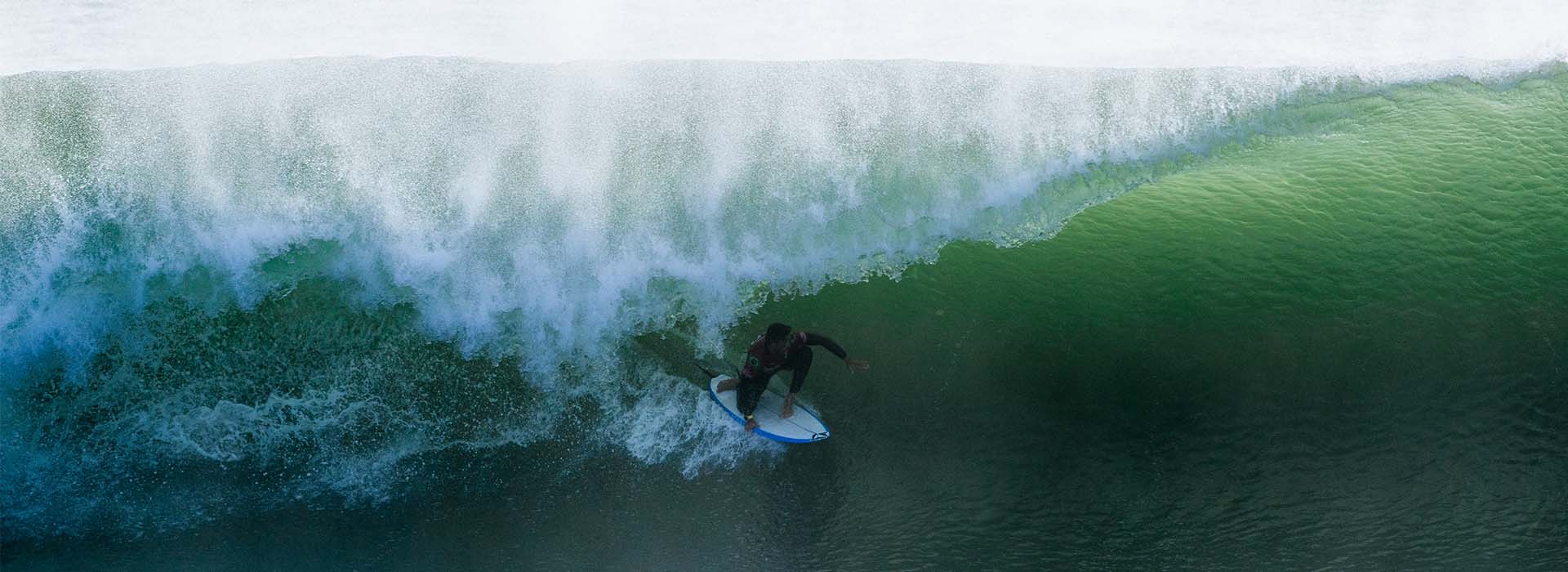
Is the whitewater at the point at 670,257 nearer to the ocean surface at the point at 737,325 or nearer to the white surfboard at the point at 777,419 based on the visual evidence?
the ocean surface at the point at 737,325

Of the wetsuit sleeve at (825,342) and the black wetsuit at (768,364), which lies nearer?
the wetsuit sleeve at (825,342)

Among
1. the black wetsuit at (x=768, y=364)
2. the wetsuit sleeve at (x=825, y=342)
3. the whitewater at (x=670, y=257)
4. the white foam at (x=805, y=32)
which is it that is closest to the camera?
the wetsuit sleeve at (x=825, y=342)

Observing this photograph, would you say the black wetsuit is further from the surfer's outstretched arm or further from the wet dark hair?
the wet dark hair

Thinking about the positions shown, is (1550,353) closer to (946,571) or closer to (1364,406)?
(1364,406)

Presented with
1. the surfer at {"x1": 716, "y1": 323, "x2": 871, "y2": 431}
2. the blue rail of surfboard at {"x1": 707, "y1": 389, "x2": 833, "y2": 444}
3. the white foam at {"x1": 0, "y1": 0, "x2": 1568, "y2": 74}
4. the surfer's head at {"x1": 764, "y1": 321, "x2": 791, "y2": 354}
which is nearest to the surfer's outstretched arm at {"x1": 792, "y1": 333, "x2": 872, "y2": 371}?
the surfer at {"x1": 716, "y1": 323, "x2": 871, "y2": 431}

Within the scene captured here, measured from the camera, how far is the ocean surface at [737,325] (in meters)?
8.25

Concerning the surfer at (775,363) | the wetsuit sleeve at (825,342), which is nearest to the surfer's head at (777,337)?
the surfer at (775,363)

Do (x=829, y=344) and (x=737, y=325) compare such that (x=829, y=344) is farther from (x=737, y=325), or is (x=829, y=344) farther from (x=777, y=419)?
(x=737, y=325)

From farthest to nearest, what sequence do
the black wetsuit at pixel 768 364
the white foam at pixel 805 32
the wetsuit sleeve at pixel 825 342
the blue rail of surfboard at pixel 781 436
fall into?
the white foam at pixel 805 32 < the blue rail of surfboard at pixel 781 436 < the black wetsuit at pixel 768 364 < the wetsuit sleeve at pixel 825 342

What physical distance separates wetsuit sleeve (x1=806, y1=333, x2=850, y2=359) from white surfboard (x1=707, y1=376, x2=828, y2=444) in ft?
2.70

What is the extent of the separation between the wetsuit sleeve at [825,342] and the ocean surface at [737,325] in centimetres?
99

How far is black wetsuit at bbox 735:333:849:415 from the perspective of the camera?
317 inches

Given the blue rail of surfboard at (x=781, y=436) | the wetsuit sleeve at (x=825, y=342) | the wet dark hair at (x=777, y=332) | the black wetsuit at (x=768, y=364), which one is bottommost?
the blue rail of surfboard at (x=781, y=436)

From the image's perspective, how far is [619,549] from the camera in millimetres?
8062
